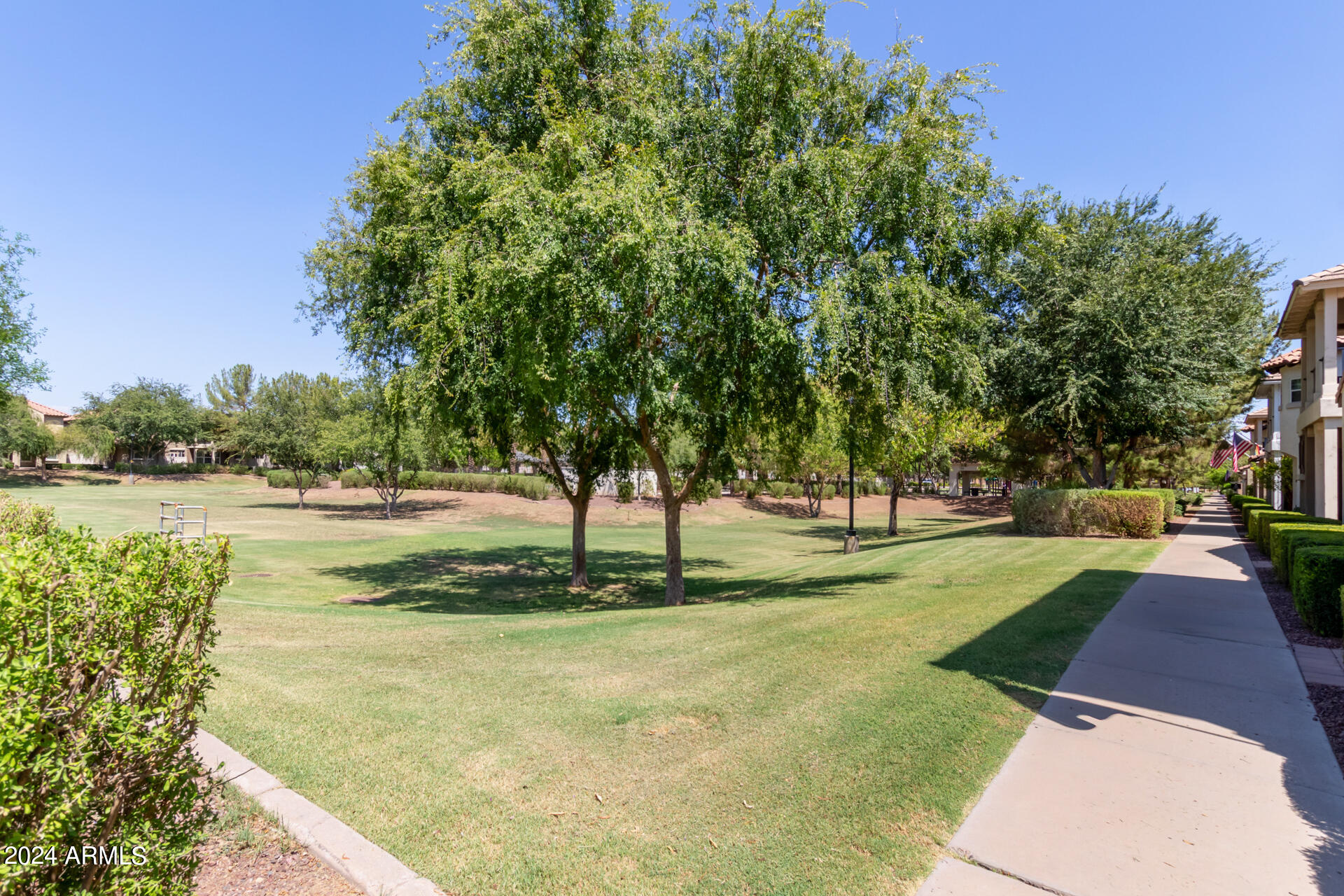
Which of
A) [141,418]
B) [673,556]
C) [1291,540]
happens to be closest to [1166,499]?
[1291,540]

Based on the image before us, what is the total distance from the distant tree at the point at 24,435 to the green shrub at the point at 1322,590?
76.3 m

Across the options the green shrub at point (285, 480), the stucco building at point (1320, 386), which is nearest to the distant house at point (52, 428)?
the green shrub at point (285, 480)

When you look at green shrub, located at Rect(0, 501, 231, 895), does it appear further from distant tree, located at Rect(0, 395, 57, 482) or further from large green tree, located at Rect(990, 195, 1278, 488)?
distant tree, located at Rect(0, 395, 57, 482)

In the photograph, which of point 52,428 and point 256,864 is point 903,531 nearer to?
point 256,864

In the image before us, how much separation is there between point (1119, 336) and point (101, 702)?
24030 mm

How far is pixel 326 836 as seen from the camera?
132 inches

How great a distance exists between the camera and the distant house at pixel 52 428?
238 ft

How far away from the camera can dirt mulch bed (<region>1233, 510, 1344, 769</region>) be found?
486 cm

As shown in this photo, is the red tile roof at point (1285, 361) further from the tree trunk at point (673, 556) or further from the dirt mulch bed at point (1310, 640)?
the tree trunk at point (673, 556)

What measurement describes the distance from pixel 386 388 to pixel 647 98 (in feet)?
23.6

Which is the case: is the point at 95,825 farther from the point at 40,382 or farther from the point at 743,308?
the point at 40,382

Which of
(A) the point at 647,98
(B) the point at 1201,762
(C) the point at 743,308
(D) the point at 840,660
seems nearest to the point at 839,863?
(B) the point at 1201,762

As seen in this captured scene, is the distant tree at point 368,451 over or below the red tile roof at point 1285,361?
below

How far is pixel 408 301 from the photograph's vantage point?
46.8 feet
